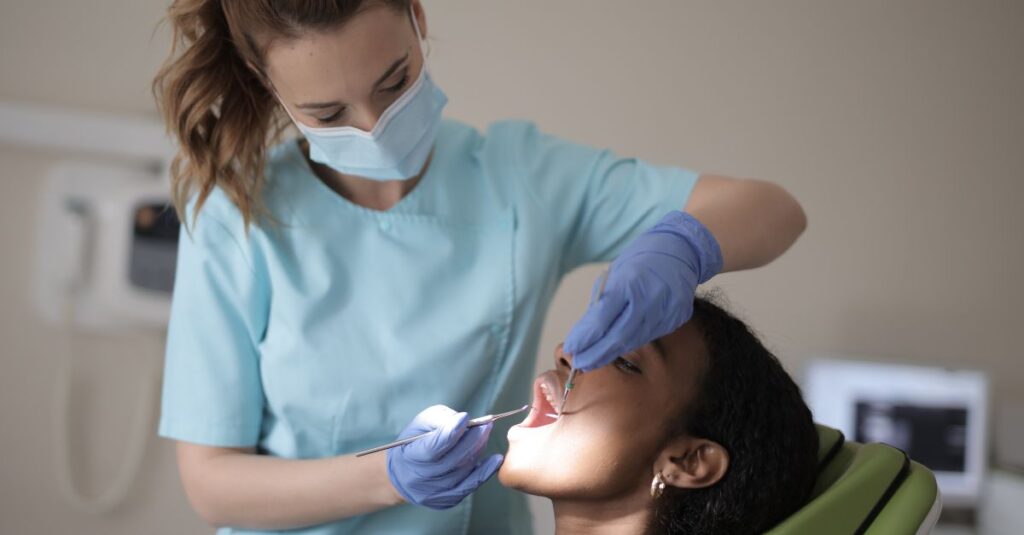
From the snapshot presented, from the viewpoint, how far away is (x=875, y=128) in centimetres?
270

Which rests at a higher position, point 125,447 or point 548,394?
point 548,394

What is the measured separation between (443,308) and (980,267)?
2.09m

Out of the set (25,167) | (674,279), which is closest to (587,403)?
(674,279)

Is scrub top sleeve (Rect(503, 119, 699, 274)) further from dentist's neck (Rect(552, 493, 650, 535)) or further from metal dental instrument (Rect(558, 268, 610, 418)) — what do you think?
dentist's neck (Rect(552, 493, 650, 535))

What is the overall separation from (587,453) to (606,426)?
4 centimetres

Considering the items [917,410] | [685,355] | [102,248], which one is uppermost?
[685,355]

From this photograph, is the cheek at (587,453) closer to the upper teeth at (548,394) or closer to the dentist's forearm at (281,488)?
the upper teeth at (548,394)

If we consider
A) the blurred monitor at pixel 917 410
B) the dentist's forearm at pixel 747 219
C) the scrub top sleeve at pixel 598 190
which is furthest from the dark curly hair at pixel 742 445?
the blurred monitor at pixel 917 410

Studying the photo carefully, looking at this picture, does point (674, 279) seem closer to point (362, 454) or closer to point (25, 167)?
point (362, 454)

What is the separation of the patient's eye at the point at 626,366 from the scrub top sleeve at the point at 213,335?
52cm

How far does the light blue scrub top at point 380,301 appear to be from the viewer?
131cm

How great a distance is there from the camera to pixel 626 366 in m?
1.24

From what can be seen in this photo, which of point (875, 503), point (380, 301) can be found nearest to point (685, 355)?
point (875, 503)

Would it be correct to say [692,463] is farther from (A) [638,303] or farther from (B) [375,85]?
(B) [375,85]
